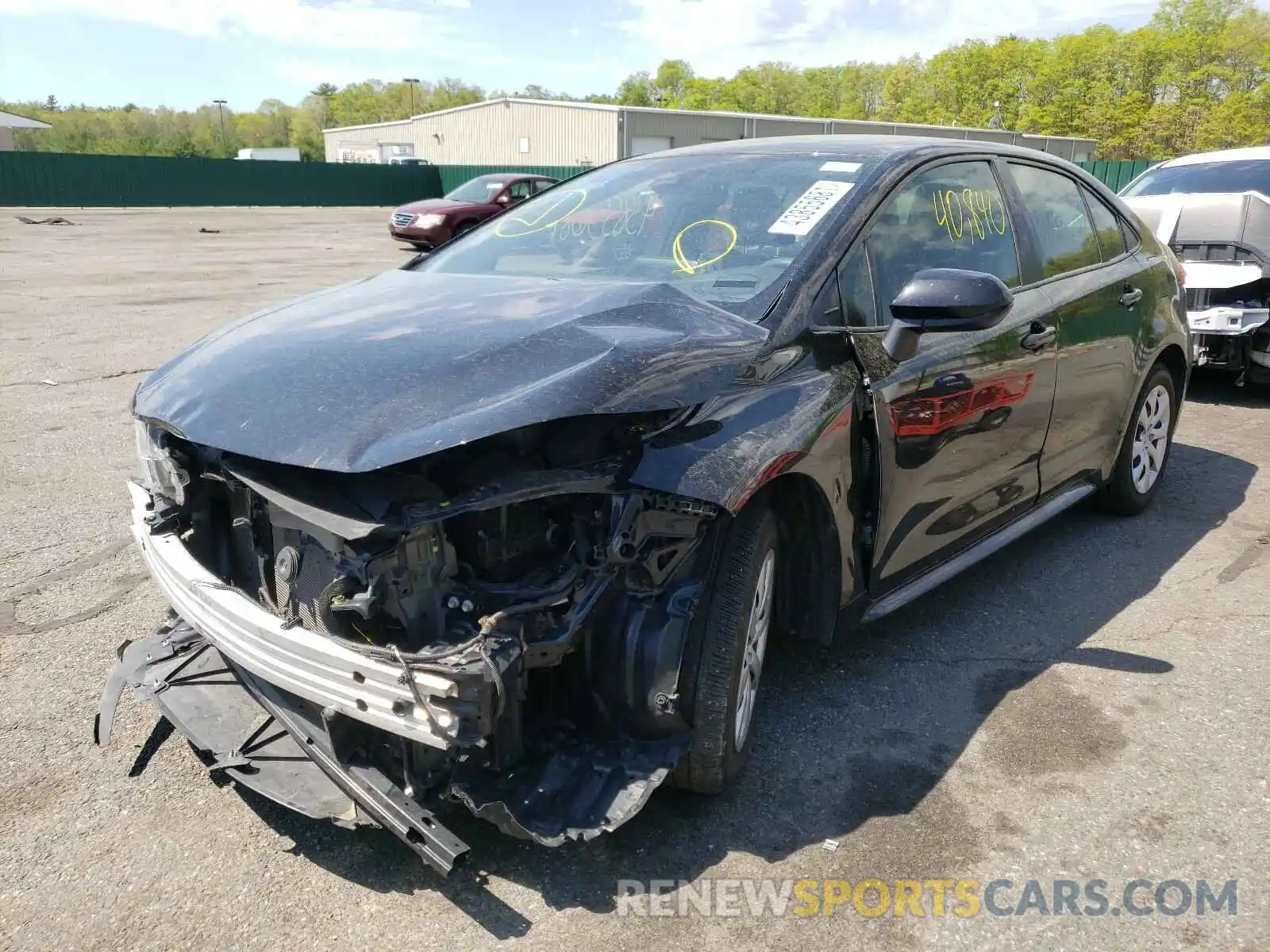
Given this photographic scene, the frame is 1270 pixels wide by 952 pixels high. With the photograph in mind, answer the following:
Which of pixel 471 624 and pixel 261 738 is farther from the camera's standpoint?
pixel 261 738

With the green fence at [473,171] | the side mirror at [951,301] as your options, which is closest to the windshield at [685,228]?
the side mirror at [951,301]

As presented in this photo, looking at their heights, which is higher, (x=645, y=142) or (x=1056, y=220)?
(x=645, y=142)

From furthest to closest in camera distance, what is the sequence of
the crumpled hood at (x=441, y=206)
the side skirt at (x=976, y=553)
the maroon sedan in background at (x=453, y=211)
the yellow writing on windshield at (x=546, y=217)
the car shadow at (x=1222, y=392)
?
1. the crumpled hood at (x=441, y=206)
2. the maroon sedan in background at (x=453, y=211)
3. the car shadow at (x=1222, y=392)
4. the yellow writing on windshield at (x=546, y=217)
5. the side skirt at (x=976, y=553)

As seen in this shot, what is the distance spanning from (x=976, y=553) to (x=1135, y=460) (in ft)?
5.75

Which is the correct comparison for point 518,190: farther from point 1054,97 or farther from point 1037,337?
point 1054,97

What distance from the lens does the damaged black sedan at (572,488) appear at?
7.16 feet

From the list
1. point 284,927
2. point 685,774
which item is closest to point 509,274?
point 685,774

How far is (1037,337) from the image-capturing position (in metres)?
3.67

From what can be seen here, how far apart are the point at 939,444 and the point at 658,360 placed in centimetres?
124

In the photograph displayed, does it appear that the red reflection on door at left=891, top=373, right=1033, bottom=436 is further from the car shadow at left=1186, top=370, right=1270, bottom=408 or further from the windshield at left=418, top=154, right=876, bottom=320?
the car shadow at left=1186, top=370, right=1270, bottom=408

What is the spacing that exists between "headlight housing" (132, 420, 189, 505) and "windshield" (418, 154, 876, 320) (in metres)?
1.26

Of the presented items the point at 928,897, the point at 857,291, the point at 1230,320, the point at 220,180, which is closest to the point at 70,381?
the point at 857,291

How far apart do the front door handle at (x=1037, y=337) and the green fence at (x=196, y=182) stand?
3544 centimetres

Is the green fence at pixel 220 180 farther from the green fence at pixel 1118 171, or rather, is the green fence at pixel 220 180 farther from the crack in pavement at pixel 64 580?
the crack in pavement at pixel 64 580
